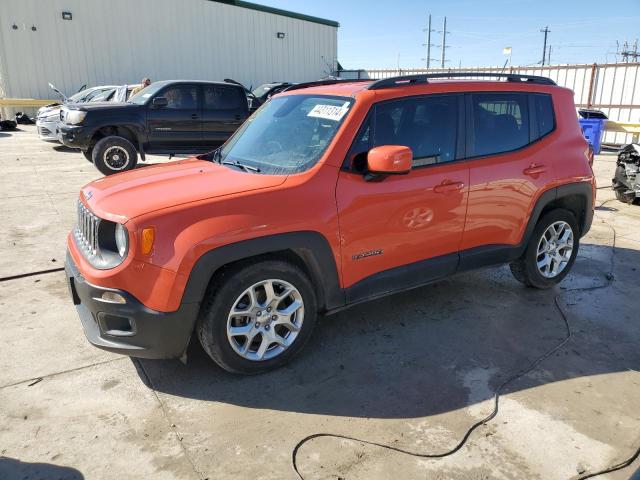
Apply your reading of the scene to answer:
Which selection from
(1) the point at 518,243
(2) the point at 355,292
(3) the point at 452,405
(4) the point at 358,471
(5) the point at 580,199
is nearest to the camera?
(4) the point at 358,471

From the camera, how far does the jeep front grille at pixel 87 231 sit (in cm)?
306

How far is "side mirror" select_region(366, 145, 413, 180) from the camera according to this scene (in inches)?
125

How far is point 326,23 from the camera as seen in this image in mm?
31562

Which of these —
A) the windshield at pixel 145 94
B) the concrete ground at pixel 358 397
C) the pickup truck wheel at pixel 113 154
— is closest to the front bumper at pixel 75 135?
the pickup truck wheel at pixel 113 154

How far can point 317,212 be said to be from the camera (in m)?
3.17

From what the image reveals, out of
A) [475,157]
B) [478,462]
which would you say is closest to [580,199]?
[475,157]

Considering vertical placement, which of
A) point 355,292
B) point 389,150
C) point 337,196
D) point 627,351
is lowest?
point 627,351

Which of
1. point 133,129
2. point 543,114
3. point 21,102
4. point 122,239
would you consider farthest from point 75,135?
point 21,102

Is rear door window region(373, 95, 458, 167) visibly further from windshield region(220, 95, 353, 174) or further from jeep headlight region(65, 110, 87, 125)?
jeep headlight region(65, 110, 87, 125)

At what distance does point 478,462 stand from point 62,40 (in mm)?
24909

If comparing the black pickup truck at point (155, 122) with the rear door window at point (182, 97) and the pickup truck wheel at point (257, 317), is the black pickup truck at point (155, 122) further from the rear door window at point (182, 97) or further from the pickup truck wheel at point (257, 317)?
the pickup truck wheel at point (257, 317)

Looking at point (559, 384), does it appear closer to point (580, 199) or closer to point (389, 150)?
point (389, 150)

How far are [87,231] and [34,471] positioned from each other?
4.59 feet

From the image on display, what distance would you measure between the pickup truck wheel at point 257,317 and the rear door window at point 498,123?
179cm
